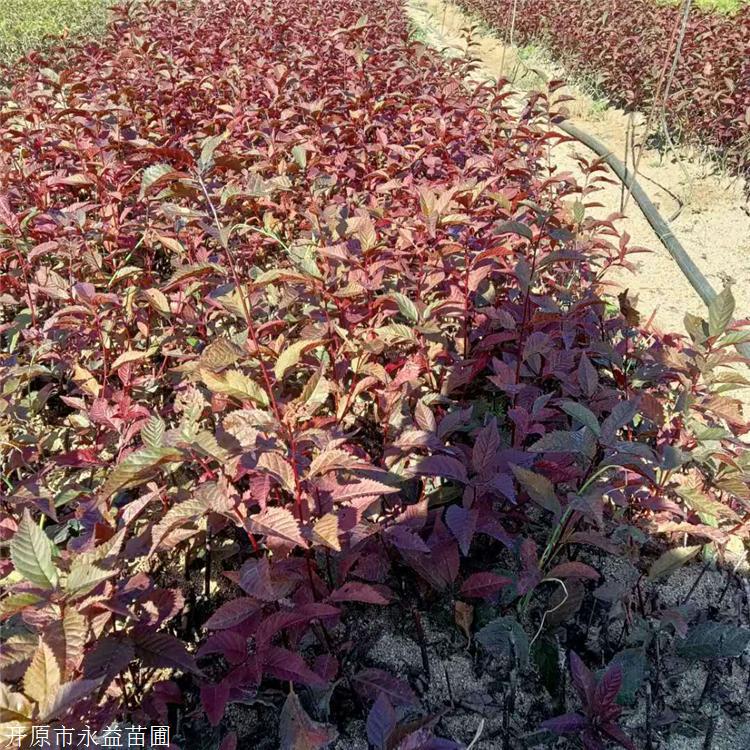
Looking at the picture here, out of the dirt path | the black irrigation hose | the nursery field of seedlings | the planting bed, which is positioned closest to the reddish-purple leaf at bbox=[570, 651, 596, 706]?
the nursery field of seedlings

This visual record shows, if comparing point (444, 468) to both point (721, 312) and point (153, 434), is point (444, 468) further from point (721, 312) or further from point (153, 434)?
point (721, 312)

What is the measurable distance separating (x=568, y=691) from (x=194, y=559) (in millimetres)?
1101

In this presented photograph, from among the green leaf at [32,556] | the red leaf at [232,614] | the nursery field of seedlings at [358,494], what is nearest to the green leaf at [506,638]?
the nursery field of seedlings at [358,494]

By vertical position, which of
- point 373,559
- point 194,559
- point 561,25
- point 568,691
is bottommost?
point 194,559

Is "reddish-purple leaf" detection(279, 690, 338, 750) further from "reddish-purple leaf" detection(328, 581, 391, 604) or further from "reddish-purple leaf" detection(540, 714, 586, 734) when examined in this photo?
"reddish-purple leaf" detection(540, 714, 586, 734)

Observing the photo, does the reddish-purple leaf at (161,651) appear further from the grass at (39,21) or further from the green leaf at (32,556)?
the grass at (39,21)

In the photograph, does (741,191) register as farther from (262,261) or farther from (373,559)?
(373,559)

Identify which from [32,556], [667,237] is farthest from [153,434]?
[667,237]

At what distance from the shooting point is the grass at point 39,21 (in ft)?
28.5

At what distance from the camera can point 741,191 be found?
4.93 m

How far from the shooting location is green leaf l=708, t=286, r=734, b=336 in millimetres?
1562

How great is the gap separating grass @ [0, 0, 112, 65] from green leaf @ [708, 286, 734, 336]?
8.78m

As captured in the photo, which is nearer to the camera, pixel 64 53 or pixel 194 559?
pixel 194 559

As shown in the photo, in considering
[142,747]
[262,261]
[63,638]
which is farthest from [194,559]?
[262,261]
